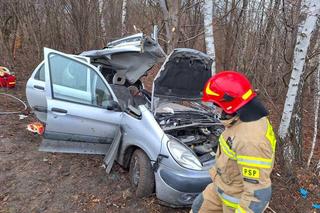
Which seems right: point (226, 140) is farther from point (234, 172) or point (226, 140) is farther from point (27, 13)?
point (27, 13)

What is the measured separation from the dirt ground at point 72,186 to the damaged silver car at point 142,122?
10.3 inches

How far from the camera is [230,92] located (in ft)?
7.49

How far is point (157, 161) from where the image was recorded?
13.0ft

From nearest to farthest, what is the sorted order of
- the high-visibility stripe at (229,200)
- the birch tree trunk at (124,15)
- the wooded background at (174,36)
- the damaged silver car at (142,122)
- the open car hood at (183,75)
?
the high-visibility stripe at (229,200) < the damaged silver car at (142,122) < the open car hood at (183,75) < the wooded background at (174,36) < the birch tree trunk at (124,15)

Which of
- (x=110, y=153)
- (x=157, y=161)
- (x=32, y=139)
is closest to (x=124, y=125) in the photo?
(x=110, y=153)

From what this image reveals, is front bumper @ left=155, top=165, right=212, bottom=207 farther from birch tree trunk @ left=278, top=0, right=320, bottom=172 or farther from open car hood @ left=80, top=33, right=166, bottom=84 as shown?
birch tree trunk @ left=278, top=0, right=320, bottom=172

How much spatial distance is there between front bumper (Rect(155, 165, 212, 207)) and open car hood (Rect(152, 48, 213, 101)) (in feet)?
4.08

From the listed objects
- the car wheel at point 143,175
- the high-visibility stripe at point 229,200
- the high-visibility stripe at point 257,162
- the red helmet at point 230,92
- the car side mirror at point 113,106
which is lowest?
the car wheel at point 143,175

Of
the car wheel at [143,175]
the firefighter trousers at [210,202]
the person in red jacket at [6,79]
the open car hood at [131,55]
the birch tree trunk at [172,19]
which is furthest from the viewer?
the person in red jacket at [6,79]

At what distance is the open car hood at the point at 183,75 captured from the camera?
181 inches

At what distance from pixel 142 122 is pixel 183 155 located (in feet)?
2.42

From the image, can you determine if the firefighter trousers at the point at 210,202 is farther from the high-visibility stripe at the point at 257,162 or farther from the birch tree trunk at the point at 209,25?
the birch tree trunk at the point at 209,25

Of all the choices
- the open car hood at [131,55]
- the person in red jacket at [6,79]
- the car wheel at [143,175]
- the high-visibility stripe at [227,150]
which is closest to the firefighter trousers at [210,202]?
the high-visibility stripe at [227,150]

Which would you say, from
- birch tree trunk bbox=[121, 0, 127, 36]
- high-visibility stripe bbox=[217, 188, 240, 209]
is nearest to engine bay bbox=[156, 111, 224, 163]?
high-visibility stripe bbox=[217, 188, 240, 209]
